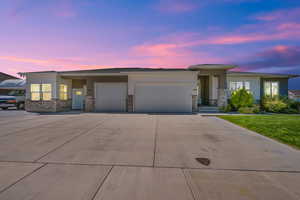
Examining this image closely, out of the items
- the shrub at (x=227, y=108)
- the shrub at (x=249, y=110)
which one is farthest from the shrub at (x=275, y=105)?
the shrub at (x=227, y=108)

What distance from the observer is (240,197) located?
6.10 ft

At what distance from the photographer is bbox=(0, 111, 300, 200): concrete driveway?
1.94m

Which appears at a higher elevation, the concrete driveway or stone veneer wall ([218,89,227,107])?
stone veneer wall ([218,89,227,107])

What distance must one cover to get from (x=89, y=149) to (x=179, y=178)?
2.49 m

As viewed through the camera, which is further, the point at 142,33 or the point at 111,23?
the point at 142,33

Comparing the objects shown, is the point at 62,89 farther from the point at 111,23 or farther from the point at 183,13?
the point at 183,13

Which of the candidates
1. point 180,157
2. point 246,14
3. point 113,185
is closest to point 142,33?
point 246,14

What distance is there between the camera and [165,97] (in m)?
12.0

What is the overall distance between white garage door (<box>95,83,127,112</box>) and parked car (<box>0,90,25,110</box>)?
856cm

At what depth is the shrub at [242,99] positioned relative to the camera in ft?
40.4

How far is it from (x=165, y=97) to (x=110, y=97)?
5.02 meters

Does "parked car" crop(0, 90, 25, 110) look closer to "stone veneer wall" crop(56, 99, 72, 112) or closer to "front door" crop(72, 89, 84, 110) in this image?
"stone veneer wall" crop(56, 99, 72, 112)

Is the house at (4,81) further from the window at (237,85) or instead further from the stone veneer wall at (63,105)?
the window at (237,85)

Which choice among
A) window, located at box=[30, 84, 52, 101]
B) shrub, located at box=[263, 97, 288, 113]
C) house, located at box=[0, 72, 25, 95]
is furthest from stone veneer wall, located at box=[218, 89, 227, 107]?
house, located at box=[0, 72, 25, 95]
